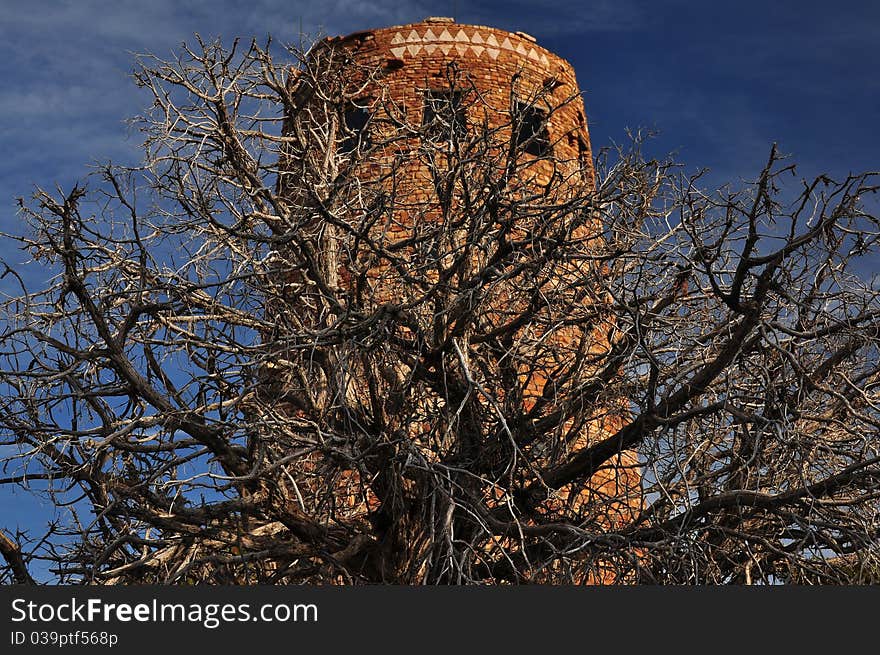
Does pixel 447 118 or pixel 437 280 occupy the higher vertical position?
pixel 447 118

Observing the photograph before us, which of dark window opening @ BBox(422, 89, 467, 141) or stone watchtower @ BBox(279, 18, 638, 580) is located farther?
dark window opening @ BBox(422, 89, 467, 141)

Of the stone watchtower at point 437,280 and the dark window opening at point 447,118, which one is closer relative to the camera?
the stone watchtower at point 437,280

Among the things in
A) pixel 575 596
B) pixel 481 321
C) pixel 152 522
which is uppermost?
pixel 481 321

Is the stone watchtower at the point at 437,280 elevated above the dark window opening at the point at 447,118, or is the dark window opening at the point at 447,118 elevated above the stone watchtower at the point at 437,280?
the dark window opening at the point at 447,118

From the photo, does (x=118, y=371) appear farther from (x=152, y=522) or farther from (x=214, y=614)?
(x=214, y=614)

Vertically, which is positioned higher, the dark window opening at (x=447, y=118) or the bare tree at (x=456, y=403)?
the dark window opening at (x=447, y=118)

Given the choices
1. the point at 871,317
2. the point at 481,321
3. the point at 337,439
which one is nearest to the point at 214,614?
the point at 337,439

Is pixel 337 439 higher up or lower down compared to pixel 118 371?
lower down

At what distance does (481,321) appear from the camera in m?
8.61

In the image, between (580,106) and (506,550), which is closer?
(506,550)

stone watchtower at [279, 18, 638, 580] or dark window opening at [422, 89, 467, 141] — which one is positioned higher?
dark window opening at [422, 89, 467, 141]

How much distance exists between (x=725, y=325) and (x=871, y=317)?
101cm

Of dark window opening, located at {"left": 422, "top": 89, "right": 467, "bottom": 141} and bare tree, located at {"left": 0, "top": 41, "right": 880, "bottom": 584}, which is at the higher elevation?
dark window opening, located at {"left": 422, "top": 89, "right": 467, "bottom": 141}

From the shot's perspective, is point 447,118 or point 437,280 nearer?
point 437,280
